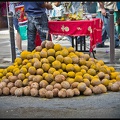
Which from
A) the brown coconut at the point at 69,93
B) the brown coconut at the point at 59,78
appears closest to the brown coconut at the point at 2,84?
the brown coconut at the point at 59,78

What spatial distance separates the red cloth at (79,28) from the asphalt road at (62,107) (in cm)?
261

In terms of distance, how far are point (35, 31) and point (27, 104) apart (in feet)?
9.50

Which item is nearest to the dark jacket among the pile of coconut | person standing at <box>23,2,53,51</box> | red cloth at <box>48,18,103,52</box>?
person standing at <box>23,2,53,51</box>

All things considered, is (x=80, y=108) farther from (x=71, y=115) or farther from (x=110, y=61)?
(x=110, y=61)

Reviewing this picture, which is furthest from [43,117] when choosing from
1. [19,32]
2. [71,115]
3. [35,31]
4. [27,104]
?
[19,32]

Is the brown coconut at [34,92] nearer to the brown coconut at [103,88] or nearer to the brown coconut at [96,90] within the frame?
the brown coconut at [96,90]

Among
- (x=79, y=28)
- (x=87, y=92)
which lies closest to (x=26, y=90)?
(x=87, y=92)

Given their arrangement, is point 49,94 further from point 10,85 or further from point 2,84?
point 2,84

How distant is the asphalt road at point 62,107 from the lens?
4.65 metres

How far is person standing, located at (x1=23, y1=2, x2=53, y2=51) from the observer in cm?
748

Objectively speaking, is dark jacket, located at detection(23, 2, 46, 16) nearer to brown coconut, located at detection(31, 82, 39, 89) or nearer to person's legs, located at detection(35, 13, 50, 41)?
person's legs, located at detection(35, 13, 50, 41)

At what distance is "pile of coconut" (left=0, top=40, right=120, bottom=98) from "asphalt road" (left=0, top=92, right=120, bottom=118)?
0.10m

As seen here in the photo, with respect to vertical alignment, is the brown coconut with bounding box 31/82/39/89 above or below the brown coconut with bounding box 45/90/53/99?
above

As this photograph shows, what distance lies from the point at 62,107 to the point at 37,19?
302 centimetres
